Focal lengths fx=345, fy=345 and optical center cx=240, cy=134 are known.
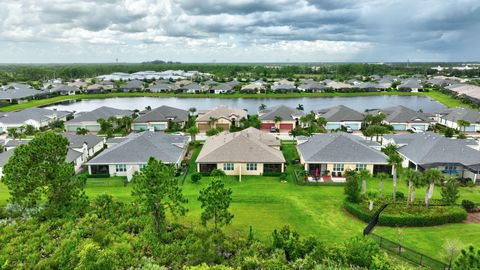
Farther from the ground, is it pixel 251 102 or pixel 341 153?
pixel 251 102

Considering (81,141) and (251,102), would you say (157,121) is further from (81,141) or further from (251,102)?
(251,102)

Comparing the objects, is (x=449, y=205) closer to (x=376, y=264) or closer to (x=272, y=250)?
(x=376, y=264)

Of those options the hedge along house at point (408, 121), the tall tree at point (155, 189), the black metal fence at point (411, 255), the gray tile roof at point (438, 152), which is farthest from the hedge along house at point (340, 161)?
the hedge along house at point (408, 121)

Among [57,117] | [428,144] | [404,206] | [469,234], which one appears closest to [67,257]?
[404,206]

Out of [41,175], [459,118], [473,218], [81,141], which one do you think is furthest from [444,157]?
[81,141]

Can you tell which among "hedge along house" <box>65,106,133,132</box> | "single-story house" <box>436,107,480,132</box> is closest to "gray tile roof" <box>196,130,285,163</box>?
"hedge along house" <box>65,106,133,132</box>

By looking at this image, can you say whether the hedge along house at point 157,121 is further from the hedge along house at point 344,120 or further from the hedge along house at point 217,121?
the hedge along house at point 344,120
